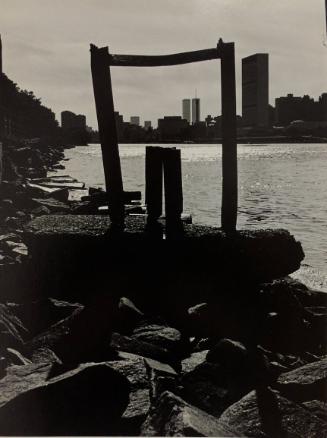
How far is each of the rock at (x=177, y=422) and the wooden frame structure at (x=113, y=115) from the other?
364 centimetres

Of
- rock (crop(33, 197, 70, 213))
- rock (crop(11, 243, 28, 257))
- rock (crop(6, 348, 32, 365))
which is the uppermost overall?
rock (crop(33, 197, 70, 213))

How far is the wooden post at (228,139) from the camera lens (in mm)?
6809

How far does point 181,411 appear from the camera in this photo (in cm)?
307

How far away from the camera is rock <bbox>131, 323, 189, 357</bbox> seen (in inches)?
186

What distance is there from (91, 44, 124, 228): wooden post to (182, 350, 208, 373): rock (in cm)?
252

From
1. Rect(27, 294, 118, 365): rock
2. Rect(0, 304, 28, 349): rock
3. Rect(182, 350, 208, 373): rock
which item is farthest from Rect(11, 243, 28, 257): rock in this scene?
Rect(182, 350, 208, 373): rock

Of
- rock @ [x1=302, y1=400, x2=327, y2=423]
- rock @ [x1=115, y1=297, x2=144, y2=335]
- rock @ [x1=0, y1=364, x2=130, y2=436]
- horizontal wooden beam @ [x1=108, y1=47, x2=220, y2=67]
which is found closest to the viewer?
rock @ [x1=0, y1=364, x2=130, y2=436]

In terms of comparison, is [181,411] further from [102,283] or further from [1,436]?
[102,283]

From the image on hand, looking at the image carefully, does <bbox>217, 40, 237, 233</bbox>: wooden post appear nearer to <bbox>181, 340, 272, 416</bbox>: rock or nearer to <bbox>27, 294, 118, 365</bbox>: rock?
<bbox>27, 294, 118, 365</bbox>: rock

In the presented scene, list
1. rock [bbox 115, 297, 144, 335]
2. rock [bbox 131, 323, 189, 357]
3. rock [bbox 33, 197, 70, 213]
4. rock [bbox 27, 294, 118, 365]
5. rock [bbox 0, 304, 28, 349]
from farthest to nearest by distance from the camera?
rock [bbox 33, 197, 70, 213]
rock [bbox 115, 297, 144, 335]
rock [bbox 131, 323, 189, 357]
rock [bbox 27, 294, 118, 365]
rock [bbox 0, 304, 28, 349]

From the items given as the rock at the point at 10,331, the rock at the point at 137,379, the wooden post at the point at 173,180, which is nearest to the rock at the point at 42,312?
the rock at the point at 10,331

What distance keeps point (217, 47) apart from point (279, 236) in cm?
236

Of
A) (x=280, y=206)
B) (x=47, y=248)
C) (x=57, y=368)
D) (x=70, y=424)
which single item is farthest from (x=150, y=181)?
(x=280, y=206)

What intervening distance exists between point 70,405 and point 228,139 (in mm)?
4331
